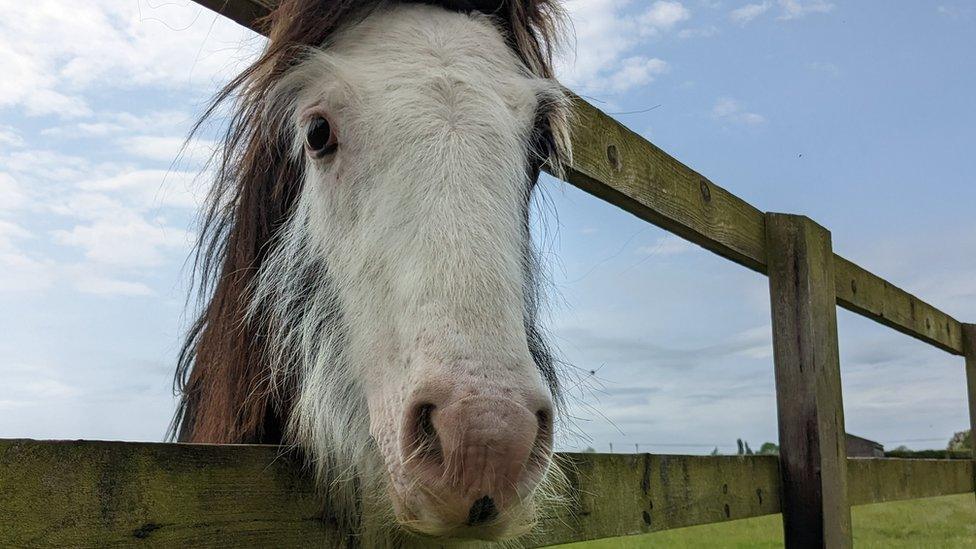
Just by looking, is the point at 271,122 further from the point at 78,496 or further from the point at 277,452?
the point at 78,496

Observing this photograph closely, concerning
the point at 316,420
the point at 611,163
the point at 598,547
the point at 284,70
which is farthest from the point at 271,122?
the point at 598,547

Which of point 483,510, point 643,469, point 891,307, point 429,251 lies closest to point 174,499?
point 483,510

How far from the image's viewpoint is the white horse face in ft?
4.03

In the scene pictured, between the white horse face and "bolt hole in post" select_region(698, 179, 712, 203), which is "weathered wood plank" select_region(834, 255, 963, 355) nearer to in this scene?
"bolt hole in post" select_region(698, 179, 712, 203)

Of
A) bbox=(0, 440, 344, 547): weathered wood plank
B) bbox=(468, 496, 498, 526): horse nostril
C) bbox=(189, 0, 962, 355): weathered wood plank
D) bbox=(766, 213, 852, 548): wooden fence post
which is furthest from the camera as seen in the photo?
bbox=(766, 213, 852, 548): wooden fence post

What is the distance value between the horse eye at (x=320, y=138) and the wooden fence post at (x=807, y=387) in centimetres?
217

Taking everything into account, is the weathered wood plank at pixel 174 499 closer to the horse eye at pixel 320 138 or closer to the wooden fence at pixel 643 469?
the wooden fence at pixel 643 469

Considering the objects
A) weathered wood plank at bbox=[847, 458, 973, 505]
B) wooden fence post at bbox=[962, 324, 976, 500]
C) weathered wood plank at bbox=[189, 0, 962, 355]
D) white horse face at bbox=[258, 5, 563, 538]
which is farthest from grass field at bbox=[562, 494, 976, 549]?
white horse face at bbox=[258, 5, 563, 538]

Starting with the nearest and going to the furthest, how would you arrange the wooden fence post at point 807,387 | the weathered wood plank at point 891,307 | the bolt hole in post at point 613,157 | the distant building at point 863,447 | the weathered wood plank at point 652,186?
the weathered wood plank at point 652,186, the bolt hole in post at point 613,157, the wooden fence post at point 807,387, the weathered wood plank at point 891,307, the distant building at point 863,447

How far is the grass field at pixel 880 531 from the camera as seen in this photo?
13.6 ft

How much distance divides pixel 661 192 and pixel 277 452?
162 centimetres

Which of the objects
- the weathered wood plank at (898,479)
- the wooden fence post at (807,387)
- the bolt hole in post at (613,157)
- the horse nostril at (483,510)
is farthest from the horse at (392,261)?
the weathered wood plank at (898,479)

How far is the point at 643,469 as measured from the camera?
7.50ft

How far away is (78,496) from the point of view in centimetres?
111
